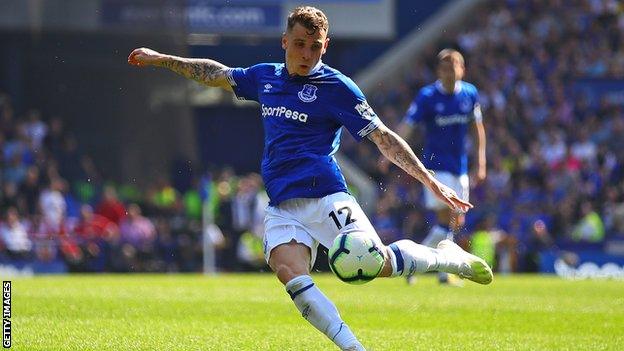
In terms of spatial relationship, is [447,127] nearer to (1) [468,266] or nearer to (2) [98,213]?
(1) [468,266]

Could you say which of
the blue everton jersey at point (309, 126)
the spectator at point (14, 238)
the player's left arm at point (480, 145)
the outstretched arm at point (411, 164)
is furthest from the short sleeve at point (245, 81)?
the spectator at point (14, 238)

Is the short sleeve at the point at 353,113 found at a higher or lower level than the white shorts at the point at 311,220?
→ higher

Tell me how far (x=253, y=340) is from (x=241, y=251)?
16404mm

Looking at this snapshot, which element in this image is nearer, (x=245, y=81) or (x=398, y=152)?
(x=398, y=152)

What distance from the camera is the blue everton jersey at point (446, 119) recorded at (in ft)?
48.1

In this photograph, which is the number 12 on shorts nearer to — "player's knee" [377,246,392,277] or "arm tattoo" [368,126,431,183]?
"player's knee" [377,246,392,277]

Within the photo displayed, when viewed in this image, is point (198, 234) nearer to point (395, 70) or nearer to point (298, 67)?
point (395, 70)

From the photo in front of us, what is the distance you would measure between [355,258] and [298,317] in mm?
4148

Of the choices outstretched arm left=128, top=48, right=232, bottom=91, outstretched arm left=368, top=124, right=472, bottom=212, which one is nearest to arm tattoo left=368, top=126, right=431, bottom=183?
outstretched arm left=368, top=124, right=472, bottom=212

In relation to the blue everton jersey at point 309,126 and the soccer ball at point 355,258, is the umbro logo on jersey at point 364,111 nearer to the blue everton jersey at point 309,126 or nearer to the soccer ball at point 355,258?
the blue everton jersey at point 309,126

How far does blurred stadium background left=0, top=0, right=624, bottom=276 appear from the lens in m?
24.5

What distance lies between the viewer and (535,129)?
99.7 feet

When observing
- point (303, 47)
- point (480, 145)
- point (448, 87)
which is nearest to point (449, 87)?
point (448, 87)
